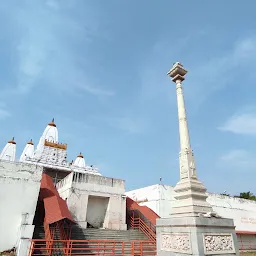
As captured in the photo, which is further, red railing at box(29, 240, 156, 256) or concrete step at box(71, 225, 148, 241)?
concrete step at box(71, 225, 148, 241)

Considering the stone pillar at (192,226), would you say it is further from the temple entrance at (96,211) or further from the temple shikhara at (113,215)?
the temple entrance at (96,211)

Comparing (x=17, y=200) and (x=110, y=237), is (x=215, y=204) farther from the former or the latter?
(x=17, y=200)

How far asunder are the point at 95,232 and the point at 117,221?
290cm

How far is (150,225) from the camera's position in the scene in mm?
18109

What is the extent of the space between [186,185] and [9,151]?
37476mm

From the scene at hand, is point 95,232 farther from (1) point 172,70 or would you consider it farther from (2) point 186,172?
(1) point 172,70

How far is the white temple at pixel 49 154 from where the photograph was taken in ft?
91.4

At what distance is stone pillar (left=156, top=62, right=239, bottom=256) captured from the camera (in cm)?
608

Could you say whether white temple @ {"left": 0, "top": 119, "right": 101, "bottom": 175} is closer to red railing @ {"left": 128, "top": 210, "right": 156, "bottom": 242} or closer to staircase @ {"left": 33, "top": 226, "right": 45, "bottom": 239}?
red railing @ {"left": 128, "top": 210, "right": 156, "bottom": 242}

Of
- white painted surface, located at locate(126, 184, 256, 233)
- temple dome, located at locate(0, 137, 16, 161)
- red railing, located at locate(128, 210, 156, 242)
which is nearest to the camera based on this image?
red railing, located at locate(128, 210, 156, 242)

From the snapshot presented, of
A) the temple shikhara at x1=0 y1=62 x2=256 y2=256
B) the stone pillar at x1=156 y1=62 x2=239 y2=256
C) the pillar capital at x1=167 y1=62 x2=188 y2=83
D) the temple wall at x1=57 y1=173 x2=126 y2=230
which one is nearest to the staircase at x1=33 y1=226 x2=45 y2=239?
the temple shikhara at x1=0 y1=62 x2=256 y2=256

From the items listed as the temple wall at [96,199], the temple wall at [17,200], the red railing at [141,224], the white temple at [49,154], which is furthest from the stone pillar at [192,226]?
the white temple at [49,154]

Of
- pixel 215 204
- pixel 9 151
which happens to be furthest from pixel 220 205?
pixel 9 151

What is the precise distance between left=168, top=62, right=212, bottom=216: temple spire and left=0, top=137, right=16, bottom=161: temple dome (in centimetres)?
3488
